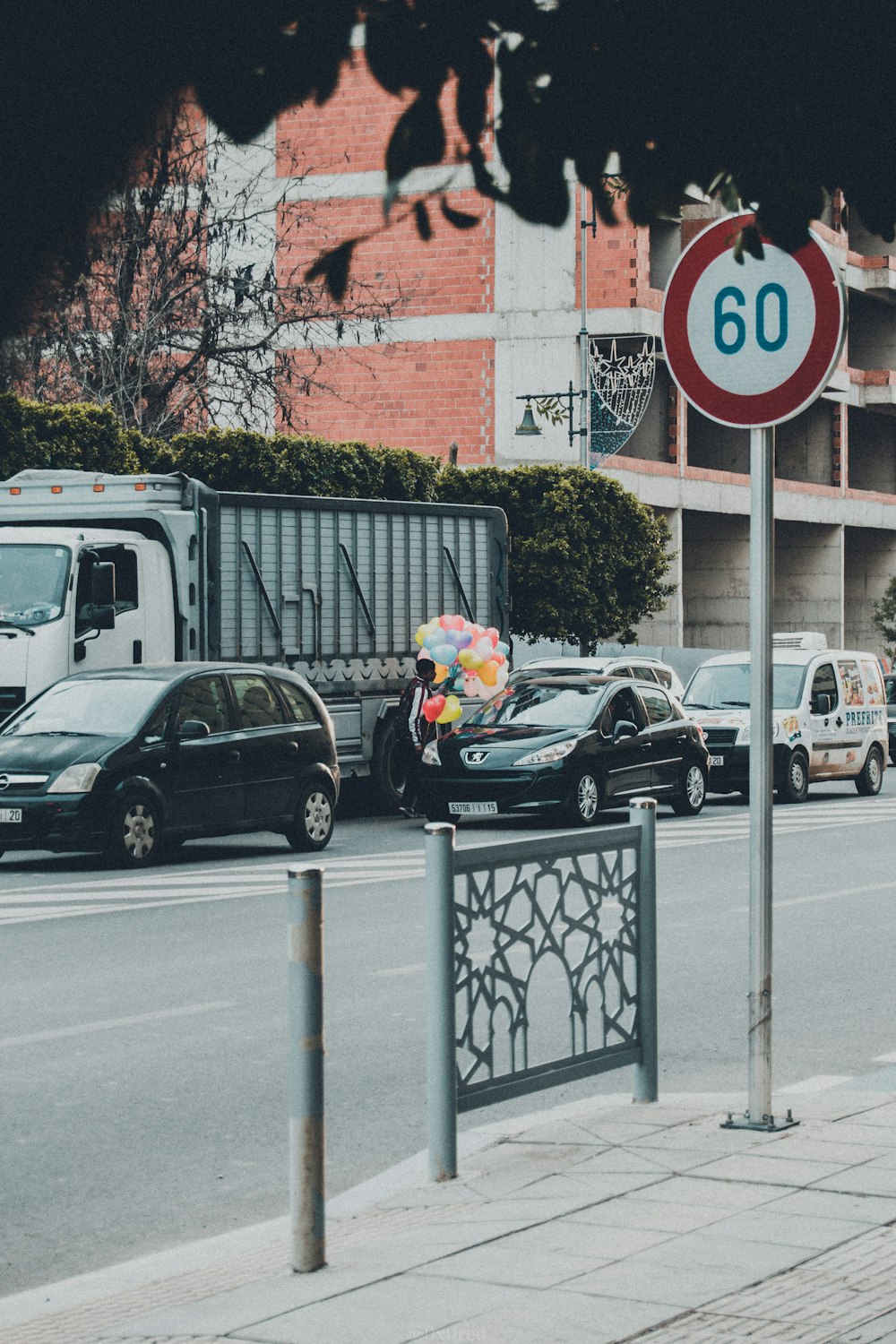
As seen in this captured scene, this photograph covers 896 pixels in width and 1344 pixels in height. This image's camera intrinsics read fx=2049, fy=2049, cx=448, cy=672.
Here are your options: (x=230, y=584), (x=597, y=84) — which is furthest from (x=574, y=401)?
(x=597, y=84)

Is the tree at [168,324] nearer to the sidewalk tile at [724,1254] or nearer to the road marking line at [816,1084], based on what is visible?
the road marking line at [816,1084]

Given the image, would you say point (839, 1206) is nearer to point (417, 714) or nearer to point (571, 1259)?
point (571, 1259)

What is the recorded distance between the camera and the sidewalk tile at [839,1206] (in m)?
5.29

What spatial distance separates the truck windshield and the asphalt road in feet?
8.64

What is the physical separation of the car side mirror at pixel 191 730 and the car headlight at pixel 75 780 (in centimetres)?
94

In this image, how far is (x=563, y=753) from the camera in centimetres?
1973

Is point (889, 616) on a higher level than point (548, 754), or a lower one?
higher

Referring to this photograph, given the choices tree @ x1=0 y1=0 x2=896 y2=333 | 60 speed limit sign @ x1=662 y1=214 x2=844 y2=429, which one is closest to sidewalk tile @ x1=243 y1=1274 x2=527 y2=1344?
tree @ x1=0 y1=0 x2=896 y2=333

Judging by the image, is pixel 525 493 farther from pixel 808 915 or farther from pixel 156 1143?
pixel 156 1143

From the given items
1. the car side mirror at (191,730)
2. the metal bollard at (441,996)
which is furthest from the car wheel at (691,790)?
the metal bollard at (441,996)

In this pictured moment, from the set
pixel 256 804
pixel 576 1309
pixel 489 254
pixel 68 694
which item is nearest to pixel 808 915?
pixel 256 804

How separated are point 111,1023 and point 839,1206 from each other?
4568mm

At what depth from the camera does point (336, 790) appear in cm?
1802

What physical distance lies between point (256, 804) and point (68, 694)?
1.78m
